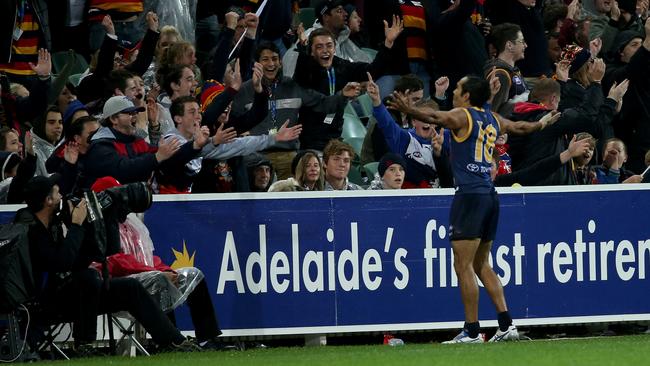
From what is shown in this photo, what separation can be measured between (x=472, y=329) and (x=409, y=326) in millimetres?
1288

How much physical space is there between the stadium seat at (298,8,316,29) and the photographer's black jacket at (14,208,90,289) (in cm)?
826

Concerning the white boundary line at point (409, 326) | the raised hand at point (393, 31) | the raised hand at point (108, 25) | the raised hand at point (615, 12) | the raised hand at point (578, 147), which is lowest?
the white boundary line at point (409, 326)

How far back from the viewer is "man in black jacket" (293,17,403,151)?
53.9 feet

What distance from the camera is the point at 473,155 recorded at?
1320 centimetres

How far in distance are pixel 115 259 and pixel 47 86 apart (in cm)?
241

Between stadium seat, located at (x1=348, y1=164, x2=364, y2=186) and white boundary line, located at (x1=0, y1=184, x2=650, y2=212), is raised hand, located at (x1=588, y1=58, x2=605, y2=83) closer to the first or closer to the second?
white boundary line, located at (x1=0, y1=184, x2=650, y2=212)

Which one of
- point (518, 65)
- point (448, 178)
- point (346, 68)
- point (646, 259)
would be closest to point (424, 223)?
point (448, 178)

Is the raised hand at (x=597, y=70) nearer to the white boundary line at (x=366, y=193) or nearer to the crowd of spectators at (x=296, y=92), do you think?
the crowd of spectators at (x=296, y=92)

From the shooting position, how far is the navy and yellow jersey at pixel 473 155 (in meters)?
13.2

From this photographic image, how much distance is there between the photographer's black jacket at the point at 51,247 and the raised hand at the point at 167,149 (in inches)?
54.2

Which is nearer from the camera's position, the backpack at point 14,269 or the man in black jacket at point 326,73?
the backpack at point 14,269

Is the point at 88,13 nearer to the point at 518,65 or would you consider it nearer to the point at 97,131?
the point at 97,131

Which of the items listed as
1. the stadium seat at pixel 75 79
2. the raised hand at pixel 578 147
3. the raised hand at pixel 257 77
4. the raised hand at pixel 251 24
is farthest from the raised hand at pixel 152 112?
the raised hand at pixel 578 147

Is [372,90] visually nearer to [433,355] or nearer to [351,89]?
[351,89]
